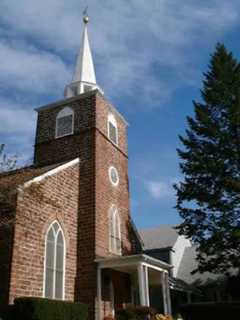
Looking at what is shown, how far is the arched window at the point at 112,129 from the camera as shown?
2112cm

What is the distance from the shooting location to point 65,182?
16828 mm

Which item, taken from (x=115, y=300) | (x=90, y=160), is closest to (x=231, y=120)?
(x=90, y=160)

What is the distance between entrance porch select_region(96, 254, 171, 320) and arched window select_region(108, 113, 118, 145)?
23.4ft

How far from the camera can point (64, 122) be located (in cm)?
2077

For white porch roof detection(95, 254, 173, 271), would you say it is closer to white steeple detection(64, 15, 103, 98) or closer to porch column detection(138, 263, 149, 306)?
porch column detection(138, 263, 149, 306)

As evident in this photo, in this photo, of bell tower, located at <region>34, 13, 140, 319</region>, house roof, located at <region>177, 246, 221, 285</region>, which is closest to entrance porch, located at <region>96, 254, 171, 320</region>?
bell tower, located at <region>34, 13, 140, 319</region>

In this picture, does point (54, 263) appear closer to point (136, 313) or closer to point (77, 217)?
point (77, 217)

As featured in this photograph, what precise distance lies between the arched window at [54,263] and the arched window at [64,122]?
246 inches

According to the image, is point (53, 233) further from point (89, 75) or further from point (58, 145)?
point (89, 75)

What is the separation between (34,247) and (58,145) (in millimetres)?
7282

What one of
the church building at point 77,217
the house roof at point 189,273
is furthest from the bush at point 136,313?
the house roof at point 189,273

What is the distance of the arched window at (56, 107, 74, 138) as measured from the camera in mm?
20297

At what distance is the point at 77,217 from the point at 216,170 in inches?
325

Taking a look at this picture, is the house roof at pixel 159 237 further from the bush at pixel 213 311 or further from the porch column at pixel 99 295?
the bush at pixel 213 311
